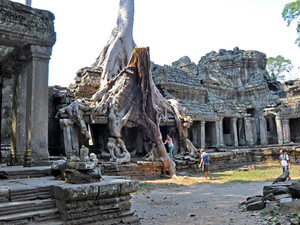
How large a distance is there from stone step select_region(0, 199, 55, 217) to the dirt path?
2.10 meters

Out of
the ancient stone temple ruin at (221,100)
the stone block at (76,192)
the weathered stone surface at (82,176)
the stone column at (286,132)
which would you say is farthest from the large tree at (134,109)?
the stone column at (286,132)

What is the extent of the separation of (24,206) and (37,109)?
284cm

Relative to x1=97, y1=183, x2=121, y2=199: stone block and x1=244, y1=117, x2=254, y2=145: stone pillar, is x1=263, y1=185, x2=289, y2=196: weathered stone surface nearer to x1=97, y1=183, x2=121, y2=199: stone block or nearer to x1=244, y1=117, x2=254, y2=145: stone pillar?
x1=97, y1=183, x2=121, y2=199: stone block

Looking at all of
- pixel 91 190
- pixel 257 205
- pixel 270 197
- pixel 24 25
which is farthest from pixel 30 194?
pixel 270 197

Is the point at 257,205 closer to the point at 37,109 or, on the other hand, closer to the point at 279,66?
the point at 37,109

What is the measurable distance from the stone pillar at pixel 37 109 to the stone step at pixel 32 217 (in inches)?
95.2

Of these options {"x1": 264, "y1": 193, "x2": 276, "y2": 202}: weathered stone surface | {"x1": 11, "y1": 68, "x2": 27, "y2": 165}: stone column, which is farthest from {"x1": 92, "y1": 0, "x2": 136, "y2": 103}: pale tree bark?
{"x1": 264, "y1": 193, "x2": 276, "y2": 202}: weathered stone surface

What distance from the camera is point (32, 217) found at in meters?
3.92

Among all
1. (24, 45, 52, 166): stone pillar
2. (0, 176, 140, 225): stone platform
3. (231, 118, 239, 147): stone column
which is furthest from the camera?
(231, 118, 239, 147): stone column

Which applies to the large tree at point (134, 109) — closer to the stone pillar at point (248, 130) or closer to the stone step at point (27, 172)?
the stone step at point (27, 172)

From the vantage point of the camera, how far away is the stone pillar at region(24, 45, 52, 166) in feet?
20.6

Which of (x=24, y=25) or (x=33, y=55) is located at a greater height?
(x=24, y=25)

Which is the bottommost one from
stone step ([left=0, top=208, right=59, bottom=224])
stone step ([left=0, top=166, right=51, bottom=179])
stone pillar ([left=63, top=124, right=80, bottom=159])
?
stone step ([left=0, top=208, right=59, bottom=224])

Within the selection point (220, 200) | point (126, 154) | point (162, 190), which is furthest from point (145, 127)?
point (220, 200)
